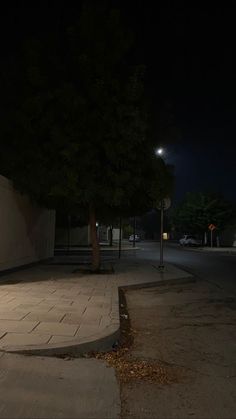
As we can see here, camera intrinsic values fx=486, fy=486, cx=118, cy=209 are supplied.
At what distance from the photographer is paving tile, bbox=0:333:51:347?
21.1 feet

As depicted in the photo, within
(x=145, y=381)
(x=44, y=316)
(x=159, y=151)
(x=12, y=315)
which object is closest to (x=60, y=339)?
(x=145, y=381)

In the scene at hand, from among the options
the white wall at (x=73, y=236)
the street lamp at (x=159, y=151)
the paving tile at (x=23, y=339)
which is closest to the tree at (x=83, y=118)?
the street lamp at (x=159, y=151)

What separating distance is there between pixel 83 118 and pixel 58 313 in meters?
8.09

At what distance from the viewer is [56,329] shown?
7.42 metres

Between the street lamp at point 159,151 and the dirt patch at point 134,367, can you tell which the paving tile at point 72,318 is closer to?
the dirt patch at point 134,367

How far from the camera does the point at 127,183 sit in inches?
628

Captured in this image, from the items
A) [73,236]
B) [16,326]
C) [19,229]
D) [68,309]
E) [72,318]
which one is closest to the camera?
[16,326]

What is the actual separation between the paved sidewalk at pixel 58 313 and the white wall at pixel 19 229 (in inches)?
50.1

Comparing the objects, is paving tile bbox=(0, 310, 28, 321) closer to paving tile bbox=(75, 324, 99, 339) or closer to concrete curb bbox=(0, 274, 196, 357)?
paving tile bbox=(75, 324, 99, 339)

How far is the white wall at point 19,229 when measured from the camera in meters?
15.7

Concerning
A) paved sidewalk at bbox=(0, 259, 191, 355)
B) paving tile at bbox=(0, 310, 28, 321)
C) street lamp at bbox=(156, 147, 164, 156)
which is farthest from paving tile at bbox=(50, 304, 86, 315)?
street lamp at bbox=(156, 147, 164, 156)

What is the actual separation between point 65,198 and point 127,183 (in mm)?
2379

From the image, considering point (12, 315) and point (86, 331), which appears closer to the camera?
point (86, 331)

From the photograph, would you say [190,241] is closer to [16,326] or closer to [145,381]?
[16,326]
